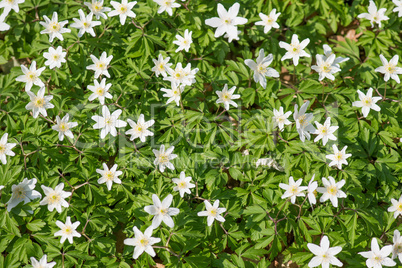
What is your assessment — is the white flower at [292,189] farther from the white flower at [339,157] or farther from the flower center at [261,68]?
the flower center at [261,68]

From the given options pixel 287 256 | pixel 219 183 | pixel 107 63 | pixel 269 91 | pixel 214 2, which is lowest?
pixel 287 256

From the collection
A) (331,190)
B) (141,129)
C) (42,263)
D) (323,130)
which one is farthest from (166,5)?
(42,263)

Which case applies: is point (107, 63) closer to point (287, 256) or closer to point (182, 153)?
point (182, 153)

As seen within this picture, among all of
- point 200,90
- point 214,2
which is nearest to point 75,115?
point 200,90

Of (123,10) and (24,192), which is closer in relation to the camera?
(24,192)

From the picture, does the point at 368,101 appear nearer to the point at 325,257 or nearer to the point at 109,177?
the point at 325,257

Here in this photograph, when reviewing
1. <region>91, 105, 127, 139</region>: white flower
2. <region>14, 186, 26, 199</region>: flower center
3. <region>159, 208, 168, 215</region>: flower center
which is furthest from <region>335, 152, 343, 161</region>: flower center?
<region>14, 186, 26, 199</region>: flower center

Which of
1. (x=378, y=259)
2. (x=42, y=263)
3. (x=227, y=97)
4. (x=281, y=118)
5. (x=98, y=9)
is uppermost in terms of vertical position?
(x=98, y=9)
